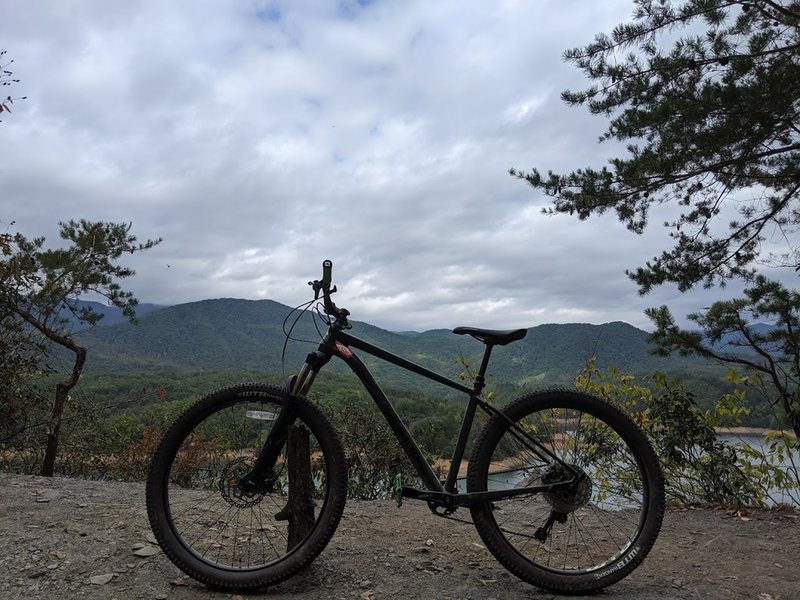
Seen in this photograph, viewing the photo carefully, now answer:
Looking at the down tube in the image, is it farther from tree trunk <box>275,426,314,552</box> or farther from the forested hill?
tree trunk <box>275,426,314,552</box>

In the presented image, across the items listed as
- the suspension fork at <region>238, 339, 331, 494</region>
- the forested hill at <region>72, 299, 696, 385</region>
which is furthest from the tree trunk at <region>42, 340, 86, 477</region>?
the suspension fork at <region>238, 339, 331, 494</region>

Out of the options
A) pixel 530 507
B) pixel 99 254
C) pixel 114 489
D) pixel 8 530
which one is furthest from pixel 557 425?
pixel 99 254

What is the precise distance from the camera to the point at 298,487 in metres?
2.97

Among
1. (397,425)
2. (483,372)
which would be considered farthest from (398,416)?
(483,372)

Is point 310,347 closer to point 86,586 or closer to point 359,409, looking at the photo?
point 86,586

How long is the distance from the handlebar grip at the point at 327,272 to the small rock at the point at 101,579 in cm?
191

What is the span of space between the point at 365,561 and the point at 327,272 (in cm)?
178

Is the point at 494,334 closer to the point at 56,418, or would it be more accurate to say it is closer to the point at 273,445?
the point at 273,445

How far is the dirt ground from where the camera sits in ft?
8.93

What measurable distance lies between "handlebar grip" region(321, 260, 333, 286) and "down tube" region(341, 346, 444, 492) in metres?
0.45

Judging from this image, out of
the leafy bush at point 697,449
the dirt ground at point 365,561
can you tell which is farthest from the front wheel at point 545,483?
the leafy bush at point 697,449

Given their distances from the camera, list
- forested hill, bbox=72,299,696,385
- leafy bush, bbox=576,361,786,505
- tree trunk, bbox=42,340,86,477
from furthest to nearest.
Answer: tree trunk, bbox=42,340,86,477
leafy bush, bbox=576,361,786,505
forested hill, bbox=72,299,696,385

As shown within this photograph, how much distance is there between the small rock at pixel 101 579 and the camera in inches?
106

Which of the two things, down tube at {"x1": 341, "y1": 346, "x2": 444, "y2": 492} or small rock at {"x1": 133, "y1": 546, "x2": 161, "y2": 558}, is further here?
small rock at {"x1": 133, "y1": 546, "x2": 161, "y2": 558}
